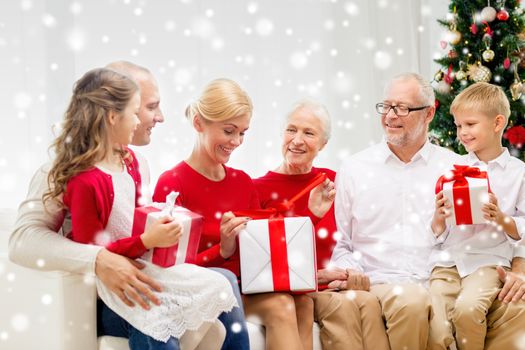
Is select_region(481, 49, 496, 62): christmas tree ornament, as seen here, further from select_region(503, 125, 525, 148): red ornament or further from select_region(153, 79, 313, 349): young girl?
select_region(153, 79, 313, 349): young girl

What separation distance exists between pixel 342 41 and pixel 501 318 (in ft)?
8.34

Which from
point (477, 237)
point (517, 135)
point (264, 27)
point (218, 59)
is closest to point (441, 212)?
point (477, 237)

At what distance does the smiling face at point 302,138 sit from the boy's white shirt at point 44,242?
1.11m

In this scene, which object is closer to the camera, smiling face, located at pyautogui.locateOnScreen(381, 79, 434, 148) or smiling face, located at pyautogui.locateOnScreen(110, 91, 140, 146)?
smiling face, located at pyautogui.locateOnScreen(110, 91, 140, 146)

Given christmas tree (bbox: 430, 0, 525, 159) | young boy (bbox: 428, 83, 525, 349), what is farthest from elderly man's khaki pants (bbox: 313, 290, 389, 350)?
christmas tree (bbox: 430, 0, 525, 159)

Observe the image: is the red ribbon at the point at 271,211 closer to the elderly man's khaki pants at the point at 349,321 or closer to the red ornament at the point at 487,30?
the elderly man's khaki pants at the point at 349,321

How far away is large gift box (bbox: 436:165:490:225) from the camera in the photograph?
2.76 m

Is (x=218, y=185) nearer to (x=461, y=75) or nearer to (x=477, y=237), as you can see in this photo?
(x=477, y=237)

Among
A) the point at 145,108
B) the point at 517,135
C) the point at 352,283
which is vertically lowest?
the point at 352,283

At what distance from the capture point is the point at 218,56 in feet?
14.2

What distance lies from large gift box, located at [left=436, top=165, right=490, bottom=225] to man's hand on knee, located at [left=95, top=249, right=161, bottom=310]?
130 centimetres

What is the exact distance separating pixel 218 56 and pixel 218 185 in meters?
1.69

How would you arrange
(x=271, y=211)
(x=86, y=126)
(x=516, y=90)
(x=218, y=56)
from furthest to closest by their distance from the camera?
(x=218, y=56) < (x=516, y=90) < (x=271, y=211) < (x=86, y=126)

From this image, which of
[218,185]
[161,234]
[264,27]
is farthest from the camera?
[264,27]
